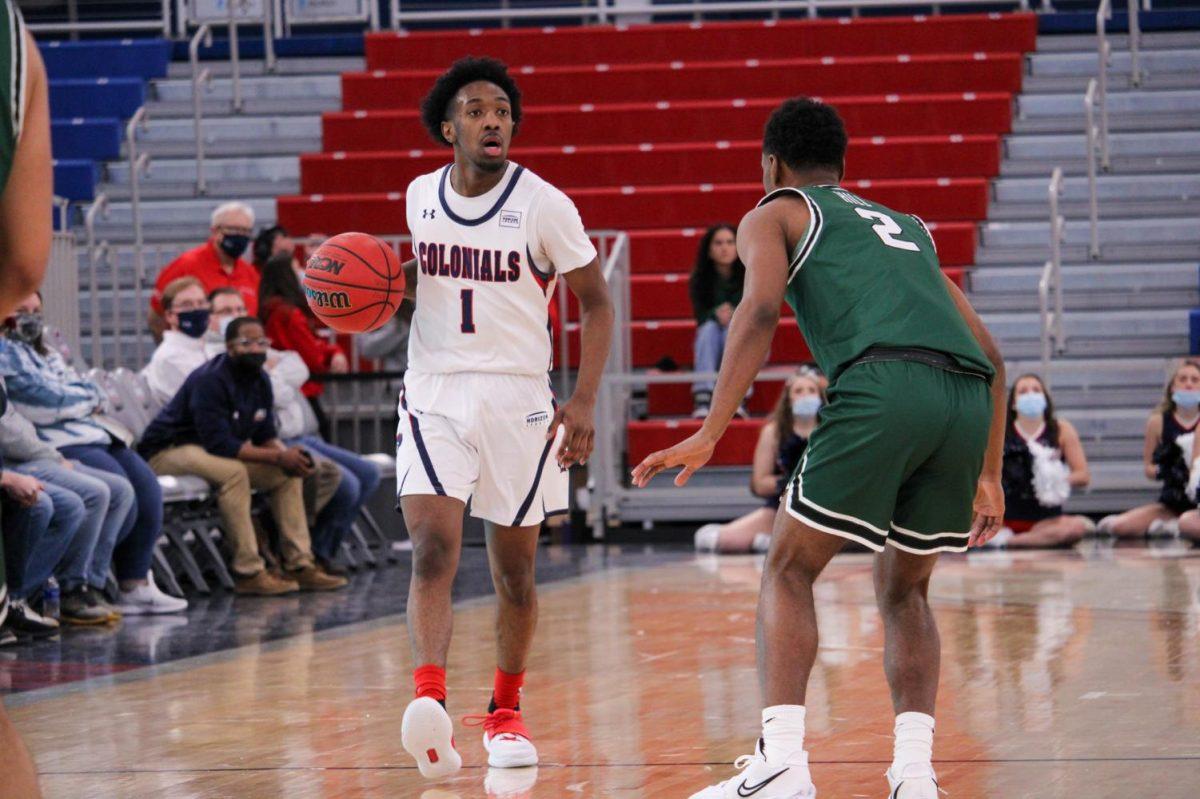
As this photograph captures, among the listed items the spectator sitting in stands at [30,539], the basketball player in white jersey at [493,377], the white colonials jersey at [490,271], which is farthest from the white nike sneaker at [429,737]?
the spectator sitting in stands at [30,539]

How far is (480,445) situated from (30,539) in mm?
3419

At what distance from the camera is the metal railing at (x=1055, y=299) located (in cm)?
1152

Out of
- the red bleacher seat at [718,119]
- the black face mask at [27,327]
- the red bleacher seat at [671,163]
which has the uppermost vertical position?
the red bleacher seat at [718,119]

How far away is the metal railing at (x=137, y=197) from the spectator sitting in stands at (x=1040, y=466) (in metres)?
5.27

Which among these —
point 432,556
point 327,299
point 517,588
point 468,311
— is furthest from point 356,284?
point 517,588

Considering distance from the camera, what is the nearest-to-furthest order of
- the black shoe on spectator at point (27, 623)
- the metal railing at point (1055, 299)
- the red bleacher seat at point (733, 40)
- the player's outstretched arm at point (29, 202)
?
the player's outstretched arm at point (29, 202) < the black shoe on spectator at point (27, 623) < the metal railing at point (1055, 299) < the red bleacher seat at point (733, 40)

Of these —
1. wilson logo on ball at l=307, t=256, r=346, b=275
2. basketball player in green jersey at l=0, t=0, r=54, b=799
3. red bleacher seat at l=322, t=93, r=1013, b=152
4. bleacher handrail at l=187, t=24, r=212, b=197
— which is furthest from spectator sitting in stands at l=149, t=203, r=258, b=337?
basketball player in green jersey at l=0, t=0, r=54, b=799

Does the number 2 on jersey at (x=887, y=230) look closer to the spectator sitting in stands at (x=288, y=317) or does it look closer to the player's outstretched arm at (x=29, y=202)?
the player's outstretched arm at (x=29, y=202)

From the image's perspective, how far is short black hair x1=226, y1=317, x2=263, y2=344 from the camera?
891cm

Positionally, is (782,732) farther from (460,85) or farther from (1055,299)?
(1055,299)

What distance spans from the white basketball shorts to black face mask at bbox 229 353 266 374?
14.0 ft

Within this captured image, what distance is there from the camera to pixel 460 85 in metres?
4.94

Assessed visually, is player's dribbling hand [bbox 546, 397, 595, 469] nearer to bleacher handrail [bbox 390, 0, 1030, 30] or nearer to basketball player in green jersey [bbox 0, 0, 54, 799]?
basketball player in green jersey [bbox 0, 0, 54, 799]

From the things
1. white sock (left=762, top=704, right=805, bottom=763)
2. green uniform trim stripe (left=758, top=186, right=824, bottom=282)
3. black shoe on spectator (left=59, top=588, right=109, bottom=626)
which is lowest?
black shoe on spectator (left=59, top=588, right=109, bottom=626)
